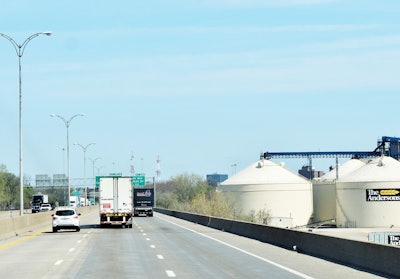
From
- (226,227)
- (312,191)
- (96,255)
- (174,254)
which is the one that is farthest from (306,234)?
(312,191)

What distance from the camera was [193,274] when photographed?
21.4 m

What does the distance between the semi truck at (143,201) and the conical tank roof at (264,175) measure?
2983 cm

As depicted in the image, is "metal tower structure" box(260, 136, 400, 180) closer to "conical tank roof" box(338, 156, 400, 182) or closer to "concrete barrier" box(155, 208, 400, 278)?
"conical tank roof" box(338, 156, 400, 182)

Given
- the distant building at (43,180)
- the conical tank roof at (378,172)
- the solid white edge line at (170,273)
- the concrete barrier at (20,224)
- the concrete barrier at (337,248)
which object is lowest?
the solid white edge line at (170,273)

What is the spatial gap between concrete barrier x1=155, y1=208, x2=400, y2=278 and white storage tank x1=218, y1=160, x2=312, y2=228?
259 feet

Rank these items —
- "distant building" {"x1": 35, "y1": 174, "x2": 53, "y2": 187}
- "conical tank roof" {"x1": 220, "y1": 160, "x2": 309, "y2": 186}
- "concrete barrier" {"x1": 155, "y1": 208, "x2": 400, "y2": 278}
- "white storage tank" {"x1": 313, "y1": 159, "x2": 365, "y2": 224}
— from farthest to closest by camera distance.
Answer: "distant building" {"x1": 35, "y1": 174, "x2": 53, "y2": 187} → "conical tank roof" {"x1": 220, "y1": 160, "x2": 309, "y2": 186} → "white storage tank" {"x1": 313, "y1": 159, "x2": 365, "y2": 224} → "concrete barrier" {"x1": 155, "y1": 208, "x2": 400, "y2": 278}

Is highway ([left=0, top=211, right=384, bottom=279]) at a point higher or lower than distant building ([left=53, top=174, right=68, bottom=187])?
lower

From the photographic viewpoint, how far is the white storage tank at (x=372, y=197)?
366ft

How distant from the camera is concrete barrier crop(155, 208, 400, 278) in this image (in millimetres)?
20250

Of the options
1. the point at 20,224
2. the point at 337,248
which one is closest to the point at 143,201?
the point at 20,224

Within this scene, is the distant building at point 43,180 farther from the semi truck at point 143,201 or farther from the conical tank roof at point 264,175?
the semi truck at point 143,201

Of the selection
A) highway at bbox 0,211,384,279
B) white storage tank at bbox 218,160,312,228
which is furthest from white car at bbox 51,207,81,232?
white storage tank at bbox 218,160,312,228

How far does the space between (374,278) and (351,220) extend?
322 ft

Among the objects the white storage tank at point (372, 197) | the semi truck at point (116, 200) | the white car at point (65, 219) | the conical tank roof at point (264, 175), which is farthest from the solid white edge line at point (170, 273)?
the conical tank roof at point (264, 175)
